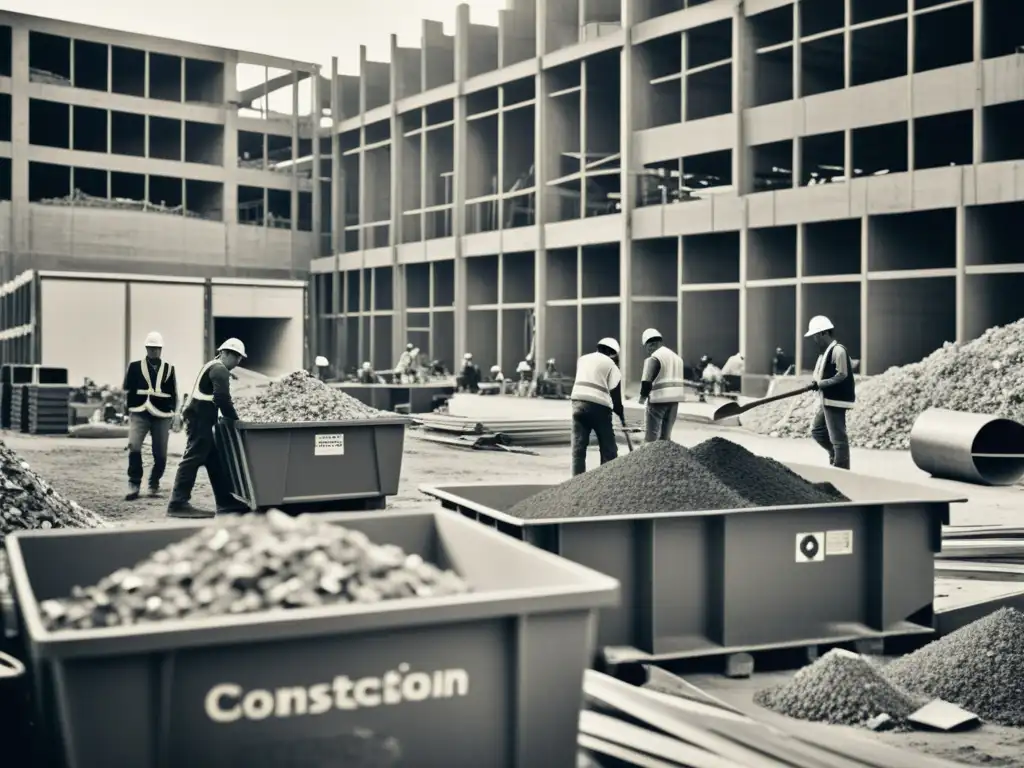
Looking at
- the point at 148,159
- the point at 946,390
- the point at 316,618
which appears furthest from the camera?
the point at 148,159

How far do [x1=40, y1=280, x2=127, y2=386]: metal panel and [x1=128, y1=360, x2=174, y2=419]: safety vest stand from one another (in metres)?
12.3

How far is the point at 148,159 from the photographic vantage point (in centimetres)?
4875

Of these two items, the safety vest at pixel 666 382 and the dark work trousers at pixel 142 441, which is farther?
the safety vest at pixel 666 382

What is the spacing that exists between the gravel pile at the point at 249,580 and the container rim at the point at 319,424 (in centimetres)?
784

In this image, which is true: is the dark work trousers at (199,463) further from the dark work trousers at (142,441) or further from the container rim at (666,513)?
the container rim at (666,513)

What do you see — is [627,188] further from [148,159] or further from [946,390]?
[148,159]

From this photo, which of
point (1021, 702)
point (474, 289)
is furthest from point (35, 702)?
point (474, 289)

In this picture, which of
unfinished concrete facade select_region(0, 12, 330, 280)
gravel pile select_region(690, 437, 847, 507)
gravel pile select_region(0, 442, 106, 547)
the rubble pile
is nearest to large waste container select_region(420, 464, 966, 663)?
gravel pile select_region(690, 437, 847, 507)

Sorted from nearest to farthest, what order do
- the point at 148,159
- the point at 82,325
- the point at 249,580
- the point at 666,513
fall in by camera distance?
the point at 249,580
the point at 666,513
the point at 82,325
the point at 148,159

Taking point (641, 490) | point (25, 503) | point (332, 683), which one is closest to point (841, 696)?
point (641, 490)

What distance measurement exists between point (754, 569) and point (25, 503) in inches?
209

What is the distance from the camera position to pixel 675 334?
3525cm

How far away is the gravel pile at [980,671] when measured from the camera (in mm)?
5871

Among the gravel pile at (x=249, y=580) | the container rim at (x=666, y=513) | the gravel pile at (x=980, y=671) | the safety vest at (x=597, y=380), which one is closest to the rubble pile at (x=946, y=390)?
the safety vest at (x=597, y=380)
